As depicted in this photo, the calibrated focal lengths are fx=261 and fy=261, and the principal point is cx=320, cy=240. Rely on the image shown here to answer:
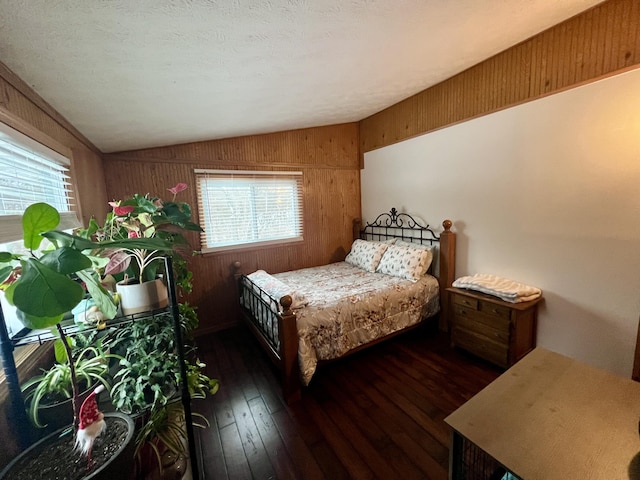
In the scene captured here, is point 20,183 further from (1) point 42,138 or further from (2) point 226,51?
(2) point 226,51

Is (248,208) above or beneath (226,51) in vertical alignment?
beneath

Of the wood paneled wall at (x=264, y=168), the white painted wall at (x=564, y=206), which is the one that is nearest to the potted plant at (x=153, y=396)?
the wood paneled wall at (x=264, y=168)

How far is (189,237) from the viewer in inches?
115

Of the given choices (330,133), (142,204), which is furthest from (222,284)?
(330,133)

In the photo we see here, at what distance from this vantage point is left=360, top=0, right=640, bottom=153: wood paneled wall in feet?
5.49

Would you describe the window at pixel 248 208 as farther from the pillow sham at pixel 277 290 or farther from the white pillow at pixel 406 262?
the white pillow at pixel 406 262

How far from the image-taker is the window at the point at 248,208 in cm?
301

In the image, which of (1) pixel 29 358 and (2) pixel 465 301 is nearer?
(1) pixel 29 358

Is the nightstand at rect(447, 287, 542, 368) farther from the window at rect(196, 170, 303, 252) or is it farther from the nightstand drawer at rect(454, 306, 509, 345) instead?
the window at rect(196, 170, 303, 252)

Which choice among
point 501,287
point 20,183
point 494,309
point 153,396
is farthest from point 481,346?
point 20,183

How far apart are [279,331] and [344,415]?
28.8 inches

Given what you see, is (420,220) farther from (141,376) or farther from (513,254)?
(141,376)

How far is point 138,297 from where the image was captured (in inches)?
40.6

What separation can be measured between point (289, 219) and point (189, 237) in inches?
48.4
